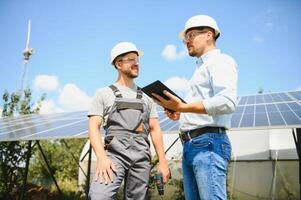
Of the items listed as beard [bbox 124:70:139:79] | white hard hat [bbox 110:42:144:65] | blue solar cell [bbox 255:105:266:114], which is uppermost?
white hard hat [bbox 110:42:144:65]

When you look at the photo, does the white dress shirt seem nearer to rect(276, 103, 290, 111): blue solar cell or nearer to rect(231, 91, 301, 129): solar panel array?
rect(231, 91, 301, 129): solar panel array

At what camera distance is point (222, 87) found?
2.42 metres

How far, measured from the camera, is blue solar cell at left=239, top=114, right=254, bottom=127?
545 centimetres

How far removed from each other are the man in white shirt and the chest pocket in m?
0.47

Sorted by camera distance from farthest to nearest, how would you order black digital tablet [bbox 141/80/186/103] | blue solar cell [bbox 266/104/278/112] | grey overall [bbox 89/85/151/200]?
1. blue solar cell [bbox 266/104/278/112]
2. grey overall [bbox 89/85/151/200]
3. black digital tablet [bbox 141/80/186/103]

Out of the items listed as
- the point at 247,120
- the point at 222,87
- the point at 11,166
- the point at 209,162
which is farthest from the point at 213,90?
the point at 11,166

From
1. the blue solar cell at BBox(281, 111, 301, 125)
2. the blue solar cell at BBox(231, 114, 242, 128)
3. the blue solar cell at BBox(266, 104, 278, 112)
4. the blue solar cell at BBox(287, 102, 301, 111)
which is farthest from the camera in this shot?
the blue solar cell at BBox(266, 104, 278, 112)

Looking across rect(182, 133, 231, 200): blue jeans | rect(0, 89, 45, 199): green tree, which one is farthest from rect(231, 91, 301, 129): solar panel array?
rect(0, 89, 45, 199): green tree

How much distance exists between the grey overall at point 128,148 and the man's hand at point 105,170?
42 mm

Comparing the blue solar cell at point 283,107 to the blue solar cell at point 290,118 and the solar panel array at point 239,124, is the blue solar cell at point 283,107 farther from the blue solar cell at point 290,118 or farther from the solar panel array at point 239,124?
the blue solar cell at point 290,118

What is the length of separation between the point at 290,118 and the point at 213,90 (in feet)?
11.4

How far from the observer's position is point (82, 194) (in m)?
13.1

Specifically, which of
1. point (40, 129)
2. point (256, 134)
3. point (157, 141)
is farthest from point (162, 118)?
point (256, 134)

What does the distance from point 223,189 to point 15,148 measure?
1090cm
